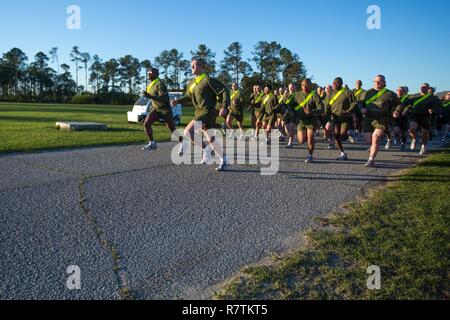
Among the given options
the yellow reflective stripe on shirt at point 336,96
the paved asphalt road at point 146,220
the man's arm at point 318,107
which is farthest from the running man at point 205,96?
the yellow reflective stripe on shirt at point 336,96

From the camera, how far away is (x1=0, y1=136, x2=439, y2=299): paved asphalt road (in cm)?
316

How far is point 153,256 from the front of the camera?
11.8ft

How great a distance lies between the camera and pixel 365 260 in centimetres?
352

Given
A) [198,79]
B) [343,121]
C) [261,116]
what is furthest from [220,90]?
[261,116]

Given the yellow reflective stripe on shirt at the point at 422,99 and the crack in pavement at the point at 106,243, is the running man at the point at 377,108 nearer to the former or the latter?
the yellow reflective stripe on shirt at the point at 422,99

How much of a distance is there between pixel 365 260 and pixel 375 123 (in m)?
5.99

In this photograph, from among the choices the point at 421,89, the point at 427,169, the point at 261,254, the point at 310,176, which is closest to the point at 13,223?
the point at 261,254

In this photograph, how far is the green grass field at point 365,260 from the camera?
9.80ft

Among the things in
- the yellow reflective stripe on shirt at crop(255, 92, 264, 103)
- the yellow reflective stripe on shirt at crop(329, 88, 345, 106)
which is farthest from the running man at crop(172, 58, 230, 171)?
the yellow reflective stripe on shirt at crop(255, 92, 264, 103)

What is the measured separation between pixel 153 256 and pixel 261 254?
1.07 metres

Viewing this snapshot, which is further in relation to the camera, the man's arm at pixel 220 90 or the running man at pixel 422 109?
the running man at pixel 422 109

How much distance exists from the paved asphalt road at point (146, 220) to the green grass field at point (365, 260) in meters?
0.29

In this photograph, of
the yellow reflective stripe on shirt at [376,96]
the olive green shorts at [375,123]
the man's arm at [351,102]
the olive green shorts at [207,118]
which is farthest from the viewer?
the man's arm at [351,102]
